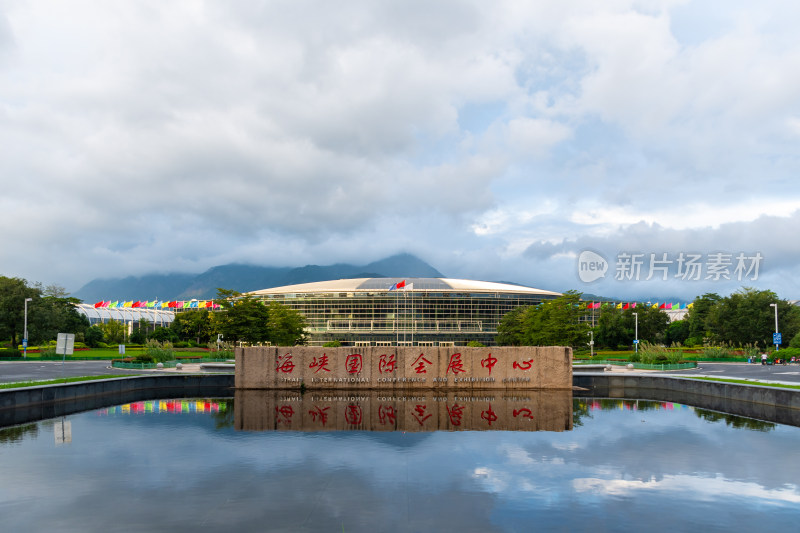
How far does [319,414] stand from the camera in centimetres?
2628

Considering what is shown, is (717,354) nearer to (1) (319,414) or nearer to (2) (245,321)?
(2) (245,321)

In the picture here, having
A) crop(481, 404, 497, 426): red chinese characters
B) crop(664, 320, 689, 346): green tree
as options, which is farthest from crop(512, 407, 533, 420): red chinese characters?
crop(664, 320, 689, 346): green tree

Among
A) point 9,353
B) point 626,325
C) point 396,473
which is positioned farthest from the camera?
point 626,325

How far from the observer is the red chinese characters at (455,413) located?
80.0 feet

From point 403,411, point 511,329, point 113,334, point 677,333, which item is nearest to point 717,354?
point 511,329

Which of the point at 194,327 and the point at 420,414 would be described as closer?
the point at 420,414

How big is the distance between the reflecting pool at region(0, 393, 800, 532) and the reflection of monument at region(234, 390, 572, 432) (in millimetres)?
239

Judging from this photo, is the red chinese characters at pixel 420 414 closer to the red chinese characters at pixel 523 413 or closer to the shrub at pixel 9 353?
the red chinese characters at pixel 523 413

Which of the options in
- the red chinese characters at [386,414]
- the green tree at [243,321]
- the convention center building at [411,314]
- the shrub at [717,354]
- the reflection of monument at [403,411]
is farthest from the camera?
the convention center building at [411,314]

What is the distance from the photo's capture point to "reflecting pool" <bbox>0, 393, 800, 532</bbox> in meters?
12.1

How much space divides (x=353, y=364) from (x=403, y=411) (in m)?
10.7

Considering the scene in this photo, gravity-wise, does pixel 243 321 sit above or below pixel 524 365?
above

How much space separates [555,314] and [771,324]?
39.8 metres

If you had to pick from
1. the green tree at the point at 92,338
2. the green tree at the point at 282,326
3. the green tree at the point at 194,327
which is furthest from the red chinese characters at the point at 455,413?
the green tree at the point at 194,327
